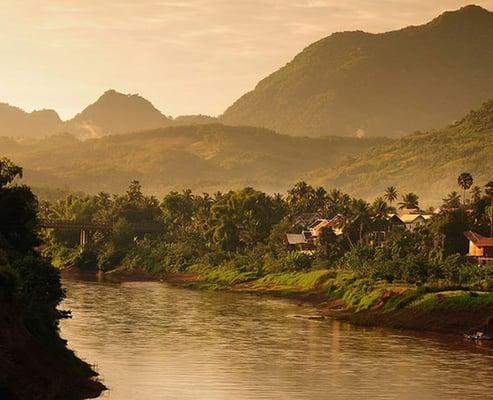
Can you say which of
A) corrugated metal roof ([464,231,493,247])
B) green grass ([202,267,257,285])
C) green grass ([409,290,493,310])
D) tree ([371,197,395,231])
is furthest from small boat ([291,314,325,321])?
tree ([371,197,395,231])

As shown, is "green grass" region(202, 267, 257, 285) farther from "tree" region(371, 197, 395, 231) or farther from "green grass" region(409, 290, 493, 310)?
"green grass" region(409, 290, 493, 310)

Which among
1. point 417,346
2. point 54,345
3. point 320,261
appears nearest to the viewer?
point 54,345

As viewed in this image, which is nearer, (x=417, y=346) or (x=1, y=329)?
(x=1, y=329)

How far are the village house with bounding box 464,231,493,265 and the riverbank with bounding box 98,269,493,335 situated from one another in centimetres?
2353

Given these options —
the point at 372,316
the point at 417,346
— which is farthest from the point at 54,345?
the point at 372,316

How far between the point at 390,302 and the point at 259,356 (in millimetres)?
38401

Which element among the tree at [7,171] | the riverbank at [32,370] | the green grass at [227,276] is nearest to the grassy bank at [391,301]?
the green grass at [227,276]

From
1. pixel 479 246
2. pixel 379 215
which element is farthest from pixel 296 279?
pixel 479 246

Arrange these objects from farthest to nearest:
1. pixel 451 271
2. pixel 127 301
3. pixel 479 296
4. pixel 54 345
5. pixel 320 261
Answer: pixel 320 261 < pixel 127 301 < pixel 451 271 < pixel 479 296 < pixel 54 345

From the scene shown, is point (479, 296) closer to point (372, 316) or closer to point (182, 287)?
point (372, 316)

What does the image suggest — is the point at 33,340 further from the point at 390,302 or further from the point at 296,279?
the point at 296,279

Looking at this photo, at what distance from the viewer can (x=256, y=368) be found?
80812 millimetres

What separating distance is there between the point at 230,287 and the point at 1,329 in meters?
120

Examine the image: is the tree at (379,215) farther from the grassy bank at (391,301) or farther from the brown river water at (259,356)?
the brown river water at (259,356)
